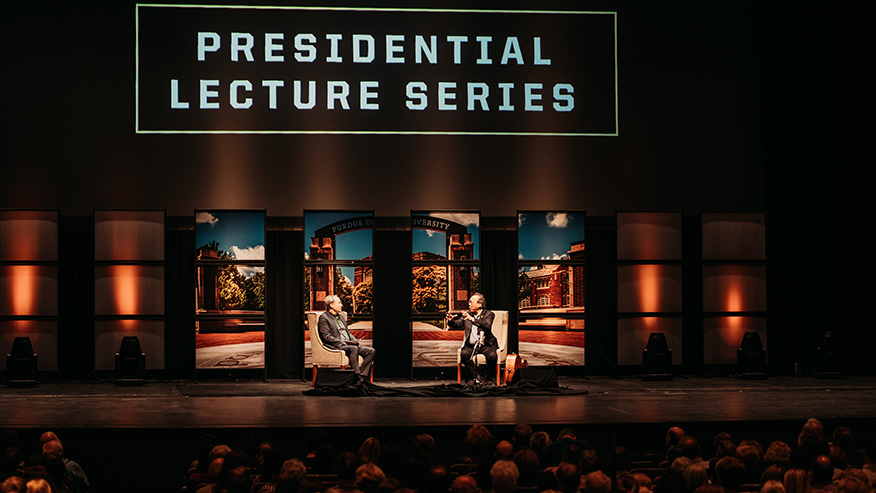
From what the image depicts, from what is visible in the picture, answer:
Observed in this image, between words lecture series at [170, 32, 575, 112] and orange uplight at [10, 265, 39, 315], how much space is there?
9.05 feet

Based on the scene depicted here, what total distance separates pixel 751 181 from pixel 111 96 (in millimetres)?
8325

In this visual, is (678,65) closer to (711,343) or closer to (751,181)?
(751,181)

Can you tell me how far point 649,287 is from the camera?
33.0 feet

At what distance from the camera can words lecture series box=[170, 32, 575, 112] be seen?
391 inches

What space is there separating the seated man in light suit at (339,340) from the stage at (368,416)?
0.63 metres

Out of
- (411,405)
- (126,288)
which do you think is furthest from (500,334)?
(126,288)

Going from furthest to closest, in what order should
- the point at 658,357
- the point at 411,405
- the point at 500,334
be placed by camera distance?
the point at 658,357, the point at 500,334, the point at 411,405

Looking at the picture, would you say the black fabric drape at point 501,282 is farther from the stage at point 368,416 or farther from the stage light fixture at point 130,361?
A: the stage light fixture at point 130,361

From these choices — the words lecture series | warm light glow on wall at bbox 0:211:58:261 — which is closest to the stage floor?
warm light glow on wall at bbox 0:211:58:261

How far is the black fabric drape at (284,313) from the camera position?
9.61 m

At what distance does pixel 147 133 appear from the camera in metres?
9.84

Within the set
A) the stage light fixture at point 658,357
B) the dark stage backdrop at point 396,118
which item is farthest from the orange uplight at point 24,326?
the stage light fixture at point 658,357

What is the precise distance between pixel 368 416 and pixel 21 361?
4837mm

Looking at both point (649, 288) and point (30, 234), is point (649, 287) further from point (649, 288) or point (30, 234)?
point (30, 234)
